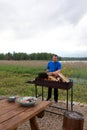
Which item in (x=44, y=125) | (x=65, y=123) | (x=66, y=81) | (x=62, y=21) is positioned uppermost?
(x=62, y=21)

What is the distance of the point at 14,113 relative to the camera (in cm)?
214

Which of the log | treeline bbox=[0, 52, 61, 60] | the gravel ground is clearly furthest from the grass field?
treeline bbox=[0, 52, 61, 60]

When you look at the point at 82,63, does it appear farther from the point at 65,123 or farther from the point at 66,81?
the point at 65,123

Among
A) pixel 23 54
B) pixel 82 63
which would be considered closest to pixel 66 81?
pixel 82 63

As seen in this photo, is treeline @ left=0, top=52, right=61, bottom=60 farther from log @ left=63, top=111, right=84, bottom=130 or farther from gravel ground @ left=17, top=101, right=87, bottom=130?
log @ left=63, top=111, right=84, bottom=130

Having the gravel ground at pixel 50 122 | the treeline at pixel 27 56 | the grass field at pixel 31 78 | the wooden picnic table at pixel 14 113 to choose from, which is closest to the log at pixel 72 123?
the wooden picnic table at pixel 14 113

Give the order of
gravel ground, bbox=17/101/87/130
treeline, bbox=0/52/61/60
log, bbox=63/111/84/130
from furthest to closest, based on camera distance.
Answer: treeline, bbox=0/52/61/60, gravel ground, bbox=17/101/87/130, log, bbox=63/111/84/130

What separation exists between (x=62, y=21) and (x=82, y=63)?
2.87 m

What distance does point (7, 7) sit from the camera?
727cm

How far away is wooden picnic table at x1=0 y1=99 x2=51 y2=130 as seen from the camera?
1886 millimetres

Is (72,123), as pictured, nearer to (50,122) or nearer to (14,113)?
(14,113)

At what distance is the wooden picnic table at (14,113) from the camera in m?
1.89

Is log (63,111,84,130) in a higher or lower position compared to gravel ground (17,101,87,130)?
higher

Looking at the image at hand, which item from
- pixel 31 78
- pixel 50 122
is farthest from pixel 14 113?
pixel 31 78
